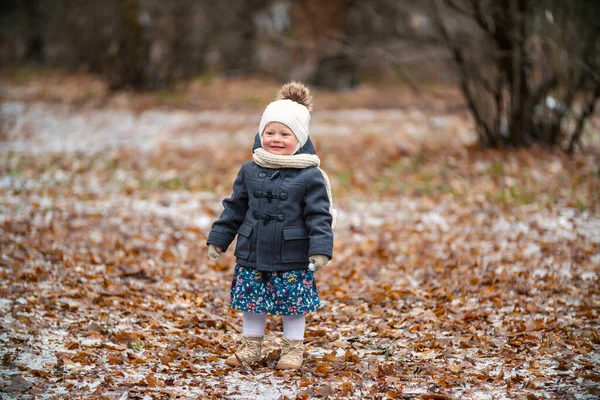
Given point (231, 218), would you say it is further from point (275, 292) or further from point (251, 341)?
point (251, 341)

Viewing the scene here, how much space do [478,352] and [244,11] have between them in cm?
2523

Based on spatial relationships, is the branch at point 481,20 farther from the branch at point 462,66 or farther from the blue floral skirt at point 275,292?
the blue floral skirt at point 275,292

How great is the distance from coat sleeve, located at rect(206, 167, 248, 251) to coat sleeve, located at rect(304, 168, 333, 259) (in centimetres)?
42

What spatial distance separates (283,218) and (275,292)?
17.8 inches

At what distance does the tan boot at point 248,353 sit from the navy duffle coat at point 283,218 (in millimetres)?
481

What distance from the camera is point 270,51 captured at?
29422 millimetres

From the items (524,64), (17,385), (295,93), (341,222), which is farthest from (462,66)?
(17,385)

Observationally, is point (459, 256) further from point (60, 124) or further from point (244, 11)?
point (244, 11)

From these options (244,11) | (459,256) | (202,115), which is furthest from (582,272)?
(244,11)

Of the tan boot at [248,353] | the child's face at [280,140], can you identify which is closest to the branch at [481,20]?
the child's face at [280,140]

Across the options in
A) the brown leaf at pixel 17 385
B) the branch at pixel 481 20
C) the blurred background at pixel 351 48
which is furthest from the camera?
the blurred background at pixel 351 48

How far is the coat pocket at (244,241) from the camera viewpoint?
4.16 m

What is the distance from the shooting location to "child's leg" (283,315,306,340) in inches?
167

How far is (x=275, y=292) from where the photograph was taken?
165 inches
